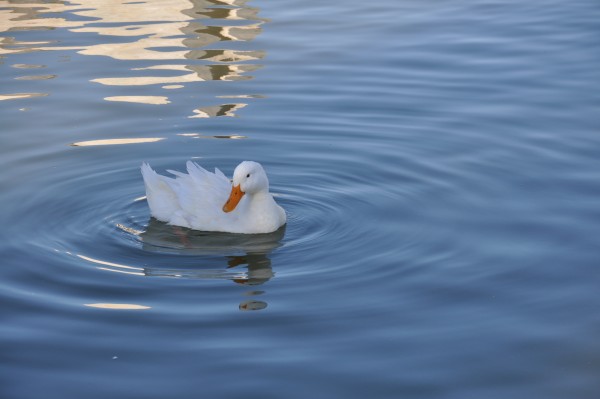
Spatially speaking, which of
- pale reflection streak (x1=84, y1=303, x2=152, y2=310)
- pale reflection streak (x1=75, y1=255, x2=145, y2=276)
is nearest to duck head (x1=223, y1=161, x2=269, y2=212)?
pale reflection streak (x1=75, y1=255, x2=145, y2=276)

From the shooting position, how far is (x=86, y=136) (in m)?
12.1

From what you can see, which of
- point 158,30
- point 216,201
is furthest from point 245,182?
point 158,30

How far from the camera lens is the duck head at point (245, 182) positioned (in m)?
9.59

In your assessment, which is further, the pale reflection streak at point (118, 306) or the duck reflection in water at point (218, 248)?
the duck reflection in water at point (218, 248)

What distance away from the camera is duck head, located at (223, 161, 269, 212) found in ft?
31.5

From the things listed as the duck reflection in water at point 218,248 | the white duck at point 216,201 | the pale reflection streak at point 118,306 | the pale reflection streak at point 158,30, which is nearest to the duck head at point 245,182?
the white duck at point 216,201

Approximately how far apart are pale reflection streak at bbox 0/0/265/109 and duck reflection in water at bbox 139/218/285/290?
3377mm

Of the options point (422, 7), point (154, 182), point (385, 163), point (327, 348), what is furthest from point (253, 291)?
point (422, 7)

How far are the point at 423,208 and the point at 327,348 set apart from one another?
2807 mm

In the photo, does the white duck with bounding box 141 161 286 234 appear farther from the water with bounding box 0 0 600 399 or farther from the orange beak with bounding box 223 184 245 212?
the water with bounding box 0 0 600 399

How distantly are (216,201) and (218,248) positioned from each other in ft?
1.93

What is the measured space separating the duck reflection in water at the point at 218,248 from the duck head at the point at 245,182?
1.03 ft

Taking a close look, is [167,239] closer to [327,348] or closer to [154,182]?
[154,182]

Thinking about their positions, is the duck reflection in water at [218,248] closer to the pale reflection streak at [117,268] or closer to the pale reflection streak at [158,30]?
the pale reflection streak at [117,268]
